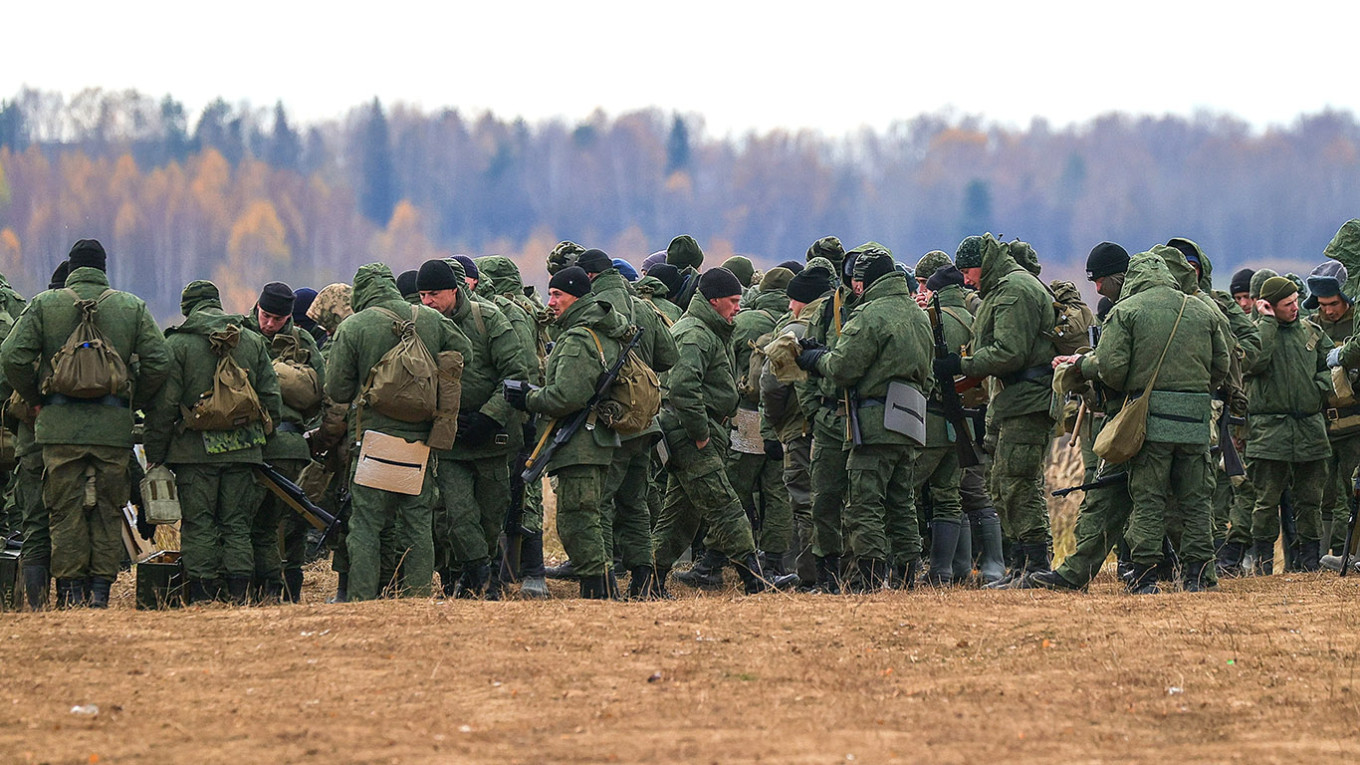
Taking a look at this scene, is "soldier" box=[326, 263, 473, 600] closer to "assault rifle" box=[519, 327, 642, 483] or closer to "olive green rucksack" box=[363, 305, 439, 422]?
"olive green rucksack" box=[363, 305, 439, 422]

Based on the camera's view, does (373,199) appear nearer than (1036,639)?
No

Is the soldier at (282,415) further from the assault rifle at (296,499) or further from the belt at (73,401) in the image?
the belt at (73,401)

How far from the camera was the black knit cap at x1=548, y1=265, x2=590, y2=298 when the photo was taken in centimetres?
941

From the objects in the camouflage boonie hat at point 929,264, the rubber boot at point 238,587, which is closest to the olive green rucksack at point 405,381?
the rubber boot at point 238,587

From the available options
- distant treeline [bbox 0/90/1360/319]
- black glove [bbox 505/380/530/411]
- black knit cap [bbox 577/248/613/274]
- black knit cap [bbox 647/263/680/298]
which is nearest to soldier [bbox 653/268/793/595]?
black knit cap [bbox 577/248/613/274]

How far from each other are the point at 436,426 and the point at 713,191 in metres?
40.5

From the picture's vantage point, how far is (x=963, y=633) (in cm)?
776

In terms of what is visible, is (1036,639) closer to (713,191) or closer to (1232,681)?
(1232,681)

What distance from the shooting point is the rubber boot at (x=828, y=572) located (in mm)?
10188

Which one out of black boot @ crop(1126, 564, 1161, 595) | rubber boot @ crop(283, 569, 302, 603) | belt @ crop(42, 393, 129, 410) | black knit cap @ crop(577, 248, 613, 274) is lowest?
rubber boot @ crop(283, 569, 302, 603)

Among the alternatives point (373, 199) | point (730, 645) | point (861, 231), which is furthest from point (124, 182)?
point (730, 645)

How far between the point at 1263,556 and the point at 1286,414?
1211 mm

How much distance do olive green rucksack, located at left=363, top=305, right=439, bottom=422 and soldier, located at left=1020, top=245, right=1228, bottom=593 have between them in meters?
3.88

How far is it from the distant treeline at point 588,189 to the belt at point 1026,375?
2159 centimetres
